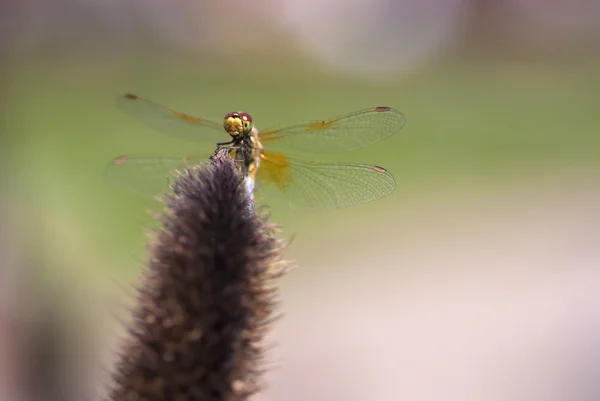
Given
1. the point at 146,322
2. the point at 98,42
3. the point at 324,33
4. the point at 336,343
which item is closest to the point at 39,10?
the point at 98,42

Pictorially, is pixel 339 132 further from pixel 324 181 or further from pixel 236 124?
pixel 236 124

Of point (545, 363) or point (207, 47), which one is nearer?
point (545, 363)

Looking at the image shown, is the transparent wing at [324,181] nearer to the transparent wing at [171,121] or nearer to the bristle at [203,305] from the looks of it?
the transparent wing at [171,121]

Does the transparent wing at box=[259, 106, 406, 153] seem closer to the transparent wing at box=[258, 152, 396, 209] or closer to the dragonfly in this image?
the dragonfly

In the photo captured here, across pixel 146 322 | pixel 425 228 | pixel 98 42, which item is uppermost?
pixel 98 42

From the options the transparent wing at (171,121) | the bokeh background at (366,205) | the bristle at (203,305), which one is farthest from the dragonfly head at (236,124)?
the bristle at (203,305)

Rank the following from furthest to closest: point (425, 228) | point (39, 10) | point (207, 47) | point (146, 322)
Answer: point (207, 47), point (39, 10), point (425, 228), point (146, 322)

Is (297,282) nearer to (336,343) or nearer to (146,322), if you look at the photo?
(336,343)

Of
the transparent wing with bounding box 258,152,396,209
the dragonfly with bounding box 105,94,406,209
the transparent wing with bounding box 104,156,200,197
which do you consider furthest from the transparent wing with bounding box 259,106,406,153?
the transparent wing with bounding box 104,156,200,197
